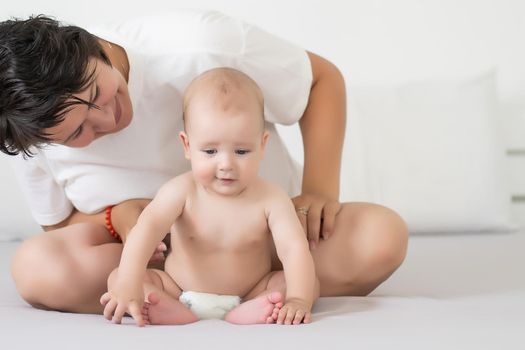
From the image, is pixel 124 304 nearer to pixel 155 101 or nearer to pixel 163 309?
pixel 163 309

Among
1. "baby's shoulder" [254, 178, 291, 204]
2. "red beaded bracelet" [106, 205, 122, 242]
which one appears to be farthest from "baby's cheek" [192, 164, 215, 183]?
"red beaded bracelet" [106, 205, 122, 242]

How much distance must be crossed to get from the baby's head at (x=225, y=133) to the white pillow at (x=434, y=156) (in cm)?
97

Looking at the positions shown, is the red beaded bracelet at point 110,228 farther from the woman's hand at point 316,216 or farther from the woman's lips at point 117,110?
the woman's hand at point 316,216

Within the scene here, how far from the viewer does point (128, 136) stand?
156 cm

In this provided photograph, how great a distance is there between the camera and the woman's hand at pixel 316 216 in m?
1.43

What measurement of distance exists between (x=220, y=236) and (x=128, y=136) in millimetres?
333

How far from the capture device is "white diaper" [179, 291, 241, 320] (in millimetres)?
1307

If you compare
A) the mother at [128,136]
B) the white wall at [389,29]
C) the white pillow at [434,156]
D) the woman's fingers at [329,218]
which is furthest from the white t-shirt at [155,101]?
the white wall at [389,29]

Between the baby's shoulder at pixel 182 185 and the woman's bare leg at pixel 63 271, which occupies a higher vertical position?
the baby's shoulder at pixel 182 185

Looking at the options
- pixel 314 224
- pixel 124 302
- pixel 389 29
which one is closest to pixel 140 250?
pixel 124 302

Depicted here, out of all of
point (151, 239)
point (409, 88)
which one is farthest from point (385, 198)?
point (151, 239)

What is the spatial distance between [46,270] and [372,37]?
1.39 m

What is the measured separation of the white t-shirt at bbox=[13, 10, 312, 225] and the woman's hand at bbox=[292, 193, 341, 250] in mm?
239

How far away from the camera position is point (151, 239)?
4.20 ft
